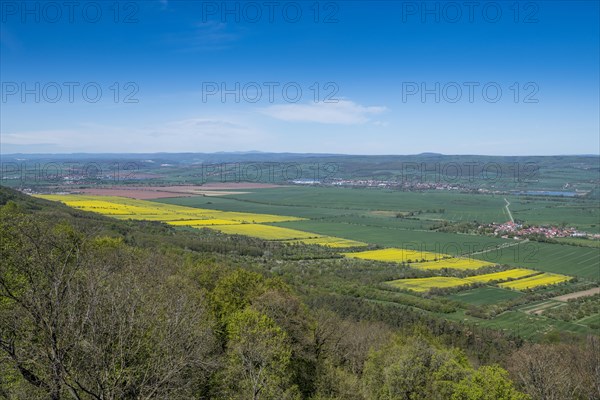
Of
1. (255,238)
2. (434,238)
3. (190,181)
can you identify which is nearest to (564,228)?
(434,238)

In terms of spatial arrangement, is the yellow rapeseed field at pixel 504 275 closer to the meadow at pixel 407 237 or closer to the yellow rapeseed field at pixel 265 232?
the meadow at pixel 407 237

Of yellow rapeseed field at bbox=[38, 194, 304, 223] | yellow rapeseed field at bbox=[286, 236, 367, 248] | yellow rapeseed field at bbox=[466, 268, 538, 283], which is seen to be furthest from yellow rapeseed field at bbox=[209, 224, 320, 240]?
yellow rapeseed field at bbox=[466, 268, 538, 283]

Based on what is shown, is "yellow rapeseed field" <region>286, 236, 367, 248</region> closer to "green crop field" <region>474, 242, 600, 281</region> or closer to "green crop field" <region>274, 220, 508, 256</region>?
"green crop field" <region>274, 220, 508, 256</region>

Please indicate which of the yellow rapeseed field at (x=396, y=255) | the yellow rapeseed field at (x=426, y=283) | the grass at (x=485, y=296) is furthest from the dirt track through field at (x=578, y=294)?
the yellow rapeseed field at (x=396, y=255)

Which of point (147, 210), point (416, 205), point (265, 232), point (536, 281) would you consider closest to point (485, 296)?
point (536, 281)

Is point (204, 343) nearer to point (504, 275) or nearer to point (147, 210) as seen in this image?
point (504, 275)
